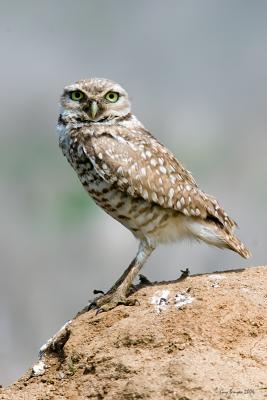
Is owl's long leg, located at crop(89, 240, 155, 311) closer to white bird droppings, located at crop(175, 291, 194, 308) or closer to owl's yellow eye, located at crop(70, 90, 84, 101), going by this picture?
white bird droppings, located at crop(175, 291, 194, 308)

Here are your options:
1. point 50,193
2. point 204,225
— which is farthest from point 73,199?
point 204,225

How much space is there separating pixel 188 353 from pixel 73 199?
12.2m

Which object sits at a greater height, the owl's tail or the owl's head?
the owl's head

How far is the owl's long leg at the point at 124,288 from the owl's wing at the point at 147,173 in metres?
0.37

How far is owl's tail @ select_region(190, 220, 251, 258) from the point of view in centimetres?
926

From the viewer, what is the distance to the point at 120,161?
9.11m

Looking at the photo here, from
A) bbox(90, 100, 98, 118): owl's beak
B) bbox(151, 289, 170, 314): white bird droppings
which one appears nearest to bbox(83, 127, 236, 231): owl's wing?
bbox(90, 100, 98, 118): owl's beak

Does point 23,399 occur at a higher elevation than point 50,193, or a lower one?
higher

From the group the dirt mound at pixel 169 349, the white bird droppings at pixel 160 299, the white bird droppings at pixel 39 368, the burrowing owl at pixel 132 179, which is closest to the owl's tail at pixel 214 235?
the burrowing owl at pixel 132 179

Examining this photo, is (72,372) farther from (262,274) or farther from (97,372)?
(262,274)

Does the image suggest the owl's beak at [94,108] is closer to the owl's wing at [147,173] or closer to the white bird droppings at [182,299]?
the owl's wing at [147,173]

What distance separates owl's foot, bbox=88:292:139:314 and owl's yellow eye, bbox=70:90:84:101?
160cm

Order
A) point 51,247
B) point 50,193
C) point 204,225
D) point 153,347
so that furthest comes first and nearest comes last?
point 50,193 < point 51,247 < point 204,225 < point 153,347

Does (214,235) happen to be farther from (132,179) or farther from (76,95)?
(76,95)
